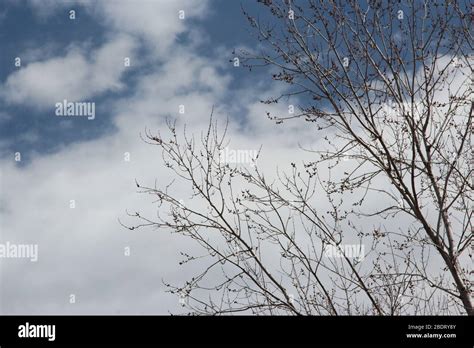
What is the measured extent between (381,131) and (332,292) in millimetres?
1996

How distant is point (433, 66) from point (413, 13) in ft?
2.32

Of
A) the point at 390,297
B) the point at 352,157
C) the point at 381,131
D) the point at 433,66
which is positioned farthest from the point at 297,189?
the point at 433,66

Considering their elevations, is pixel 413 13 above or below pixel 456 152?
above

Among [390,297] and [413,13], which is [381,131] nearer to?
[413,13]

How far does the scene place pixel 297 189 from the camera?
6684 mm
